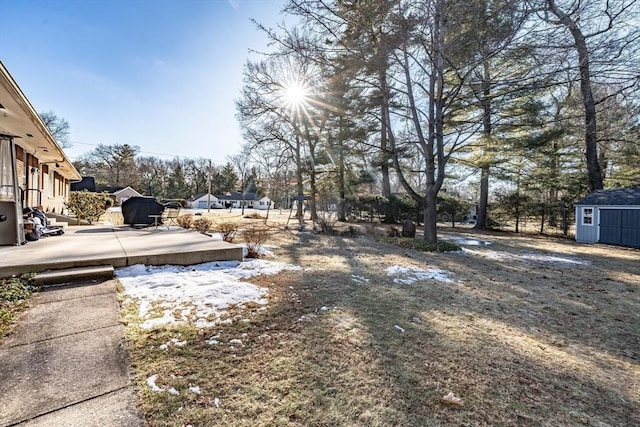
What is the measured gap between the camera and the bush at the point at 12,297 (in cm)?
253

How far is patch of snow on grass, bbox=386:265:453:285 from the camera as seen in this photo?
5.07m

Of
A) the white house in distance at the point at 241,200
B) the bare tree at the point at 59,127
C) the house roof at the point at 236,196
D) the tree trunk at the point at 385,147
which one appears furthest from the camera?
the house roof at the point at 236,196

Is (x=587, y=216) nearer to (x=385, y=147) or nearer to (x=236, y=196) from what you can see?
(x=385, y=147)

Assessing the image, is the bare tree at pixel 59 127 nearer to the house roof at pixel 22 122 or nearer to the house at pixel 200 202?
the house at pixel 200 202

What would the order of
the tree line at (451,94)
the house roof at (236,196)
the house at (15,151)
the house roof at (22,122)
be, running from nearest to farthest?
the house roof at (22,122) < the house at (15,151) < the tree line at (451,94) < the house roof at (236,196)

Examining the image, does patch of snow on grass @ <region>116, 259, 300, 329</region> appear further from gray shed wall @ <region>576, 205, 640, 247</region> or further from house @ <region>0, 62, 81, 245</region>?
gray shed wall @ <region>576, 205, 640, 247</region>

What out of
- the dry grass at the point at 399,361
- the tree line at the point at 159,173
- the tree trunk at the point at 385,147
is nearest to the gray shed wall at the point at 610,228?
the tree trunk at the point at 385,147

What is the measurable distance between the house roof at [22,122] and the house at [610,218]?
1878cm

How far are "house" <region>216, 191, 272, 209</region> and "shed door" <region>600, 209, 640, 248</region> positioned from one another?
45389 mm

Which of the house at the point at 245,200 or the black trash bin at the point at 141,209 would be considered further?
the house at the point at 245,200

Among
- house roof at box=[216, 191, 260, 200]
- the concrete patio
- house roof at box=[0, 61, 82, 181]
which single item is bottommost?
the concrete patio

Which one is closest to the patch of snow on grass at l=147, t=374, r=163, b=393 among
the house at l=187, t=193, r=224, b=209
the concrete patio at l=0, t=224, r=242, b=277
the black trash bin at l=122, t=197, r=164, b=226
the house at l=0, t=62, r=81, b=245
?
the concrete patio at l=0, t=224, r=242, b=277

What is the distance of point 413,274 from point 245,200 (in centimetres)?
5146

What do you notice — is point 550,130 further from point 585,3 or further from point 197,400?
point 197,400
